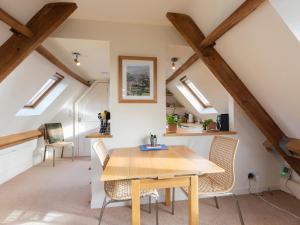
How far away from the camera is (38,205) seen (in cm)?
245

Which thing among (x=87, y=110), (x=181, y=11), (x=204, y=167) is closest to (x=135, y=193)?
(x=204, y=167)

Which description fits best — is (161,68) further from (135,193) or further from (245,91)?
(135,193)

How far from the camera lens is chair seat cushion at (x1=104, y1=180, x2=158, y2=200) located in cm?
174

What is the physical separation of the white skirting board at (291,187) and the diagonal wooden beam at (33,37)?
11.6ft

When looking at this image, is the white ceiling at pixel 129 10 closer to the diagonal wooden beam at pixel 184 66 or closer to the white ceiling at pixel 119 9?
the white ceiling at pixel 119 9

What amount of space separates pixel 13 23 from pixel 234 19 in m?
A: 2.01

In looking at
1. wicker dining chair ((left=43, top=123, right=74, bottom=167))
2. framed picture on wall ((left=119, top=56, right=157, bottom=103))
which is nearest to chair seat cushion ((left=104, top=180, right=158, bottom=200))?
framed picture on wall ((left=119, top=56, right=157, bottom=103))

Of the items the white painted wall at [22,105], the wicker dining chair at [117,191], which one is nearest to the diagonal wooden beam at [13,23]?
the white painted wall at [22,105]

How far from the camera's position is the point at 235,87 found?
8.18 feet

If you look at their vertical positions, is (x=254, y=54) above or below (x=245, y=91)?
above

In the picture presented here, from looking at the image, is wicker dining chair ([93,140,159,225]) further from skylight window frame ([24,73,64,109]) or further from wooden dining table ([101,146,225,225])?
skylight window frame ([24,73,64,109])

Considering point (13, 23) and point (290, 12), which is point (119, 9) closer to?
point (13, 23)

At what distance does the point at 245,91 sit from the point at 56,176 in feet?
11.5

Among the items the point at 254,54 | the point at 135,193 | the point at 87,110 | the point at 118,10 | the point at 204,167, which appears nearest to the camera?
the point at 135,193
